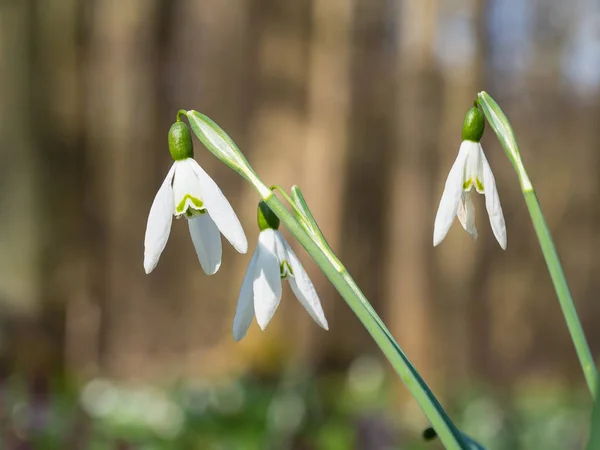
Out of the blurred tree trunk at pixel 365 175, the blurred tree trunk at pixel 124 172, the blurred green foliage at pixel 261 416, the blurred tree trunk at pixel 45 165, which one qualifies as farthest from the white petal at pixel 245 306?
the blurred tree trunk at pixel 124 172

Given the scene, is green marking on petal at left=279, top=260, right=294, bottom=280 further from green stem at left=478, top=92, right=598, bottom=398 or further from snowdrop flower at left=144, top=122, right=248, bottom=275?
green stem at left=478, top=92, right=598, bottom=398

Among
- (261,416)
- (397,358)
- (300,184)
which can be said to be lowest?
(261,416)

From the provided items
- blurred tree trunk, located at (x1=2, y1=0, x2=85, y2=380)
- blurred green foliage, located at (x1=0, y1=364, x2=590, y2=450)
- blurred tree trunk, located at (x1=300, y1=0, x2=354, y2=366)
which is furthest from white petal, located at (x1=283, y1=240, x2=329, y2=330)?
blurred tree trunk, located at (x1=2, y1=0, x2=85, y2=380)

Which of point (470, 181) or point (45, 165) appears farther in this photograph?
point (45, 165)

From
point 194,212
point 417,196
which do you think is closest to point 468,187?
point 194,212

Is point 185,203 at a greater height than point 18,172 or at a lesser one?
lesser

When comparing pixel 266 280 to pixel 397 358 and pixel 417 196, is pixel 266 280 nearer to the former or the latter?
pixel 397 358
